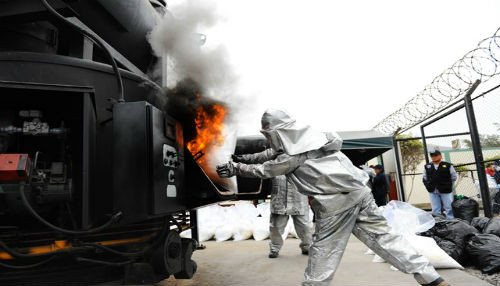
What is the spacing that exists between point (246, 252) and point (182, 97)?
3.09 meters

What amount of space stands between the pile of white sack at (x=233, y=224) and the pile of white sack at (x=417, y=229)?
2177 mm

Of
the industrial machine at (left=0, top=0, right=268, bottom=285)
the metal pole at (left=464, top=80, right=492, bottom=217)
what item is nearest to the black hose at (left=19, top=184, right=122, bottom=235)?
the industrial machine at (left=0, top=0, right=268, bottom=285)

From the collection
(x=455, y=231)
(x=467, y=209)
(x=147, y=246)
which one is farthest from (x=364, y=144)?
(x=147, y=246)

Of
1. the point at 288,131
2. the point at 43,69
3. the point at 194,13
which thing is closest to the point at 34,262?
the point at 43,69

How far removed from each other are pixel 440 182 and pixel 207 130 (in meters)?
5.18

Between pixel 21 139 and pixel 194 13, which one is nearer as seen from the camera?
pixel 21 139

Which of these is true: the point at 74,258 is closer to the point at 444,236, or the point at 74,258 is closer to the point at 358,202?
the point at 358,202

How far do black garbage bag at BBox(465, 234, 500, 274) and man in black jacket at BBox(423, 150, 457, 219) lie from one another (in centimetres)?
264

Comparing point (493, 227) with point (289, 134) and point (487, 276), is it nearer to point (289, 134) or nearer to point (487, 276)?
point (487, 276)

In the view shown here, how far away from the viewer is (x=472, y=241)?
12.0 feet

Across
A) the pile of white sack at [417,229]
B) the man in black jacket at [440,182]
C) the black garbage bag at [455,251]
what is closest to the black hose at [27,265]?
the pile of white sack at [417,229]

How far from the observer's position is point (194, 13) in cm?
306

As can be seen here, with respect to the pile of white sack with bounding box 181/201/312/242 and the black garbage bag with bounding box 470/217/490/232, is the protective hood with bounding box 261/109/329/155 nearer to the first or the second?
the black garbage bag with bounding box 470/217/490/232

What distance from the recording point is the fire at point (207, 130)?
2.97 m
